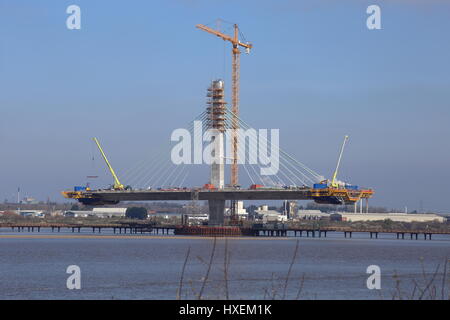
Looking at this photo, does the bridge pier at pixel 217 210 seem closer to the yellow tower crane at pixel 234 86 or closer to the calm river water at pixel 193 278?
the yellow tower crane at pixel 234 86

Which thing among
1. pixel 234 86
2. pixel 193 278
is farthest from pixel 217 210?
pixel 193 278

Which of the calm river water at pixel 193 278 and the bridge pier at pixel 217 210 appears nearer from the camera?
the calm river water at pixel 193 278

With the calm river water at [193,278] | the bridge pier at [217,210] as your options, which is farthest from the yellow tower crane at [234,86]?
the calm river water at [193,278]

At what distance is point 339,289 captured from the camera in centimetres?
5325

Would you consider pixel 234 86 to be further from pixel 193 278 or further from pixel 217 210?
pixel 193 278

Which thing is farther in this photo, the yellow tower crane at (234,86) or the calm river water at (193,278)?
the yellow tower crane at (234,86)

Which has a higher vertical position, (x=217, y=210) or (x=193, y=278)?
(x=193, y=278)

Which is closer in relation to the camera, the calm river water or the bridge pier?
the calm river water

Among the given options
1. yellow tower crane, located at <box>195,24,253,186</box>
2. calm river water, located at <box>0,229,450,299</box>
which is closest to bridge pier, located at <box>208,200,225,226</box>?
yellow tower crane, located at <box>195,24,253,186</box>

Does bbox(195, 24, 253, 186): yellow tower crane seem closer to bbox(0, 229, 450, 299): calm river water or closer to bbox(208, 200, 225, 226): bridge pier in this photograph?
bbox(208, 200, 225, 226): bridge pier

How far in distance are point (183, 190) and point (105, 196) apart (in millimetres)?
22011

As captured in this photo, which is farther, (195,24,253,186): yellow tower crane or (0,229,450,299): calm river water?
(195,24,253,186): yellow tower crane
